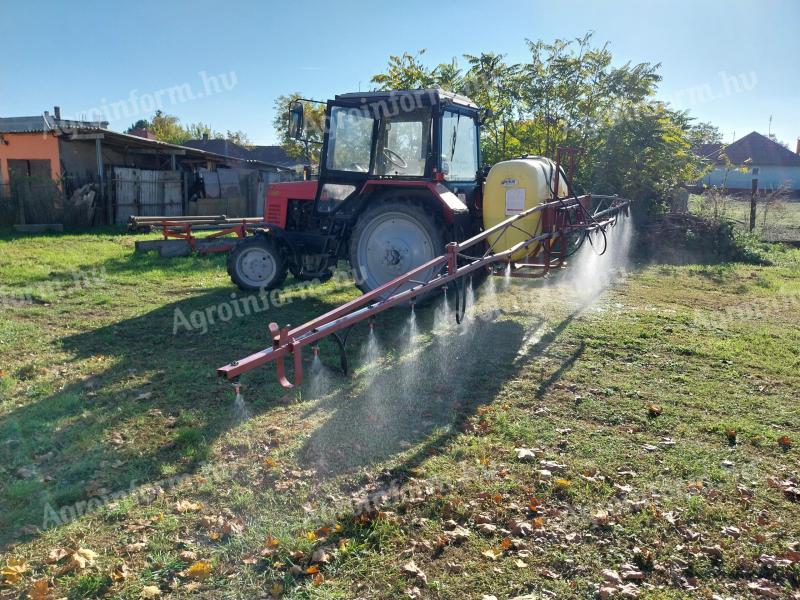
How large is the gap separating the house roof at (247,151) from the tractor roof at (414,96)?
28.4 meters

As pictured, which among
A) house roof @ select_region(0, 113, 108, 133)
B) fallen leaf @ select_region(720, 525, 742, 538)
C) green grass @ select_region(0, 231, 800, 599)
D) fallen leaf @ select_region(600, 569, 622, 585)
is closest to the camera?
fallen leaf @ select_region(600, 569, 622, 585)

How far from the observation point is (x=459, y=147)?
26.1 ft

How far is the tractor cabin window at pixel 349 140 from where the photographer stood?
7.78 metres

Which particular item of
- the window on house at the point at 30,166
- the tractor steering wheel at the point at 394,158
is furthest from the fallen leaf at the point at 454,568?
the window on house at the point at 30,166

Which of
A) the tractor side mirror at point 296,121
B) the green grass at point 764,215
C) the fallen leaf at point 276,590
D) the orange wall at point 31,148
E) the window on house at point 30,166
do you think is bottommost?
the fallen leaf at point 276,590

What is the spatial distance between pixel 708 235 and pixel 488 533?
1159 cm

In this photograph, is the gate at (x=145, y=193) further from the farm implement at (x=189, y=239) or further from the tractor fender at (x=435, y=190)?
the tractor fender at (x=435, y=190)

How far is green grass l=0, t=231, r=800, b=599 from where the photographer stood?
3102 mm

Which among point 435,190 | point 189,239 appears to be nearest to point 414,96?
point 435,190

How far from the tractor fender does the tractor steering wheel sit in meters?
0.26

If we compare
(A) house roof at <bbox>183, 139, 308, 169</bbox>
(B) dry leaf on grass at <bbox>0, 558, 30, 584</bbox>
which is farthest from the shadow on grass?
(A) house roof at <bbox>183, 139, 308, 169</bbox>

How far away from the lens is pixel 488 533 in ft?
11.0

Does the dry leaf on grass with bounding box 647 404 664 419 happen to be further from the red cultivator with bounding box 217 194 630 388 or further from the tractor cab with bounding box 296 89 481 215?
the tractor cab with bounding box 296 89 481 215

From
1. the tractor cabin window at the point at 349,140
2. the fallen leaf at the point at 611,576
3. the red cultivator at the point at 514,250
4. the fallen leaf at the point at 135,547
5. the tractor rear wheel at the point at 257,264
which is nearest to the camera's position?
the fallen leaf at the point at 611,576
